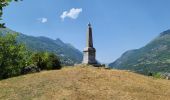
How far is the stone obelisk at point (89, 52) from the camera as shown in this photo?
5557 centimetres

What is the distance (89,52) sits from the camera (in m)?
55.8

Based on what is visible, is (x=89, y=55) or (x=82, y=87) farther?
(x=89, y=55)

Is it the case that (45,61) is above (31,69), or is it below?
above

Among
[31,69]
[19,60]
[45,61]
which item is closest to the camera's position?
[31,69]

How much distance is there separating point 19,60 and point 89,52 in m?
19.5

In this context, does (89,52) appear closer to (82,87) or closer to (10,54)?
(82,87)

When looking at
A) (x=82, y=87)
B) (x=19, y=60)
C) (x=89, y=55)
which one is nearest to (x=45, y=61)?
(x=89, y=55)

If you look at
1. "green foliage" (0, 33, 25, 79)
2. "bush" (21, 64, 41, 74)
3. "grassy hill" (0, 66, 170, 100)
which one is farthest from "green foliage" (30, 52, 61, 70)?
"green foliage" (0, 33, 25, 79)

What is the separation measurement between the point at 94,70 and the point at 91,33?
1255 centimetres

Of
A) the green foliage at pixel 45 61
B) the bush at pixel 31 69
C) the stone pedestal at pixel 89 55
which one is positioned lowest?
the bush at pixel 31 69

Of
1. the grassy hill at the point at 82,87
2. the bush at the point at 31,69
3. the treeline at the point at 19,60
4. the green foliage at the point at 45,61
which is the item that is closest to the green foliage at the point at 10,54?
the treeline at the point at 19,60

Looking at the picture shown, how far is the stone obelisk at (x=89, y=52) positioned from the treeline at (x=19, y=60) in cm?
474

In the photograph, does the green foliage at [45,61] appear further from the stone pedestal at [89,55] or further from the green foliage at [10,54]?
the green foliage at [10,54]

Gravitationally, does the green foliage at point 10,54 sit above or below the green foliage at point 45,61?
above
